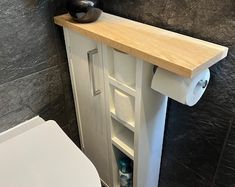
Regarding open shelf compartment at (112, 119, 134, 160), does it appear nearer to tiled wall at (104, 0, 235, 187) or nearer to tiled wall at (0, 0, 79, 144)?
tiled wall at (104, 0, 235, 187)

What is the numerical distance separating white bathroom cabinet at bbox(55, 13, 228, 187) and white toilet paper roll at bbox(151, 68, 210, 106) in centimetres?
5

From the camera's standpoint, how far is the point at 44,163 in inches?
35.1

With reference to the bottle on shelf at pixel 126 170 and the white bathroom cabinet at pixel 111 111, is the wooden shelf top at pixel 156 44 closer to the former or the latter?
the white bathroom cabinet at pixel 111 111

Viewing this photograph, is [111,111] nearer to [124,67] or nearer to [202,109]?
[124,67]

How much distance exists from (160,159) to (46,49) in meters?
0.72

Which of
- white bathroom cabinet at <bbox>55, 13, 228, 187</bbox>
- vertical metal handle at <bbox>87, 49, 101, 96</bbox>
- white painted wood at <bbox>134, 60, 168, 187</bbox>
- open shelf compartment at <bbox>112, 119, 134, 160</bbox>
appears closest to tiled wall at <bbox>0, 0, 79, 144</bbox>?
white bathroom cabinet at <bbox>55, 13, 228, 187</bbox>

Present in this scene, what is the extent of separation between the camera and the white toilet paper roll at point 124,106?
2.92 feet

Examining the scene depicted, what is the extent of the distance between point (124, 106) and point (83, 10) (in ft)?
1.24

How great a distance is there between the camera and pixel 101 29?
0.86 meters

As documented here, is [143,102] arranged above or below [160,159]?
above

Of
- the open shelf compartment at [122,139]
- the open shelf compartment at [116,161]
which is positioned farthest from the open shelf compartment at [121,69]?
the open shelf compartment at [116,161]

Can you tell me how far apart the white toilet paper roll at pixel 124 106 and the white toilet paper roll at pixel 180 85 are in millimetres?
148

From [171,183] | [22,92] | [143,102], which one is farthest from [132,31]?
[171,183]

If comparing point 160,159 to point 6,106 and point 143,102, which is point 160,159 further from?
point 6,106
